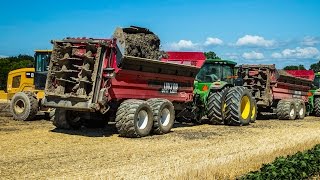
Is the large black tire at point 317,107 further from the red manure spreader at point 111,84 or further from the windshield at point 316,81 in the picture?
the red manure spreader at point 111,84

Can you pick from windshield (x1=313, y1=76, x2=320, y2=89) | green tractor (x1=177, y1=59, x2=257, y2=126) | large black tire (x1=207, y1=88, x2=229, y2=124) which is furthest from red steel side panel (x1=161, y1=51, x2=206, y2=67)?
windshield (x1=313, y1=76, x2=320, y2=89)

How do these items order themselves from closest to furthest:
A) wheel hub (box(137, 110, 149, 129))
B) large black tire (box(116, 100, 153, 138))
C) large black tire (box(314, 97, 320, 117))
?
large black tire (box(116, 100, 153, 138)), wheel hub (box(137, 110, 149, 129)), large black tire (box(314, 97, 320, 117))

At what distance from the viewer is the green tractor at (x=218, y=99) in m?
13.8

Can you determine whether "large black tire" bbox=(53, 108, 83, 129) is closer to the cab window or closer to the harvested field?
the harvested field

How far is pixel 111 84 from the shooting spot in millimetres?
10328

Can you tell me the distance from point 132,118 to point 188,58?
4536mm

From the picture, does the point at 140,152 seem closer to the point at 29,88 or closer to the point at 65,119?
the point at 65,119

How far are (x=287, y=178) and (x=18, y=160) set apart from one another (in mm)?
4192

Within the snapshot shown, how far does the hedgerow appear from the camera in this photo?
233 inches

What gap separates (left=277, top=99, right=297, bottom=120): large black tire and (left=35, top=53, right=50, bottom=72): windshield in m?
8.84

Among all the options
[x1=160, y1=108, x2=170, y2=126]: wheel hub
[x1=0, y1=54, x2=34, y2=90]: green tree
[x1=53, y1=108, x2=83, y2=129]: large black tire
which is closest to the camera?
[x1=53, y1=108, x2=83, y2=129]: large black tire

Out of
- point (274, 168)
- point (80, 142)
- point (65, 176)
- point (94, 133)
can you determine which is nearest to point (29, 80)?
point (94, 133)

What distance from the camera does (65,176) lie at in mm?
6215

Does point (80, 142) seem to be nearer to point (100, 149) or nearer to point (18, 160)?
point (100, 149)
